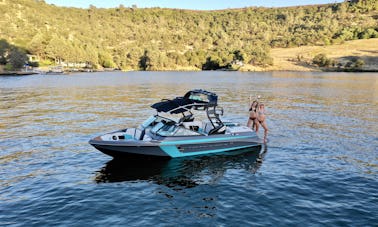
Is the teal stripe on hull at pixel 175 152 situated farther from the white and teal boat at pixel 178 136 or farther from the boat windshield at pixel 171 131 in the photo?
the boat windshield at pixel 171 131

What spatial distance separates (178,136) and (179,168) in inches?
81.6

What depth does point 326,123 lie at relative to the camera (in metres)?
33.1

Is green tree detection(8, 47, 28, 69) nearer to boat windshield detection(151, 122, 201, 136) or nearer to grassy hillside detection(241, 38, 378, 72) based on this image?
grassy hillside detection(241, 38, 378, 72)

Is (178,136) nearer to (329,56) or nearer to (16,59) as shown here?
(16,59)

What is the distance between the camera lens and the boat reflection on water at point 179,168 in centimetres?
1802

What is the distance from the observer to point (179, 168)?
64.3ft

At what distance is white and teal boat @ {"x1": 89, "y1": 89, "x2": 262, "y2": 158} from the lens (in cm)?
1953

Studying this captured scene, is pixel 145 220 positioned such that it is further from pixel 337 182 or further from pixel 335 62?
pixel 335 62

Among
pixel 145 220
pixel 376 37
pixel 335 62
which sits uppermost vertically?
pixel 376 37

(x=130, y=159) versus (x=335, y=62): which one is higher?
(x=335, y=62)

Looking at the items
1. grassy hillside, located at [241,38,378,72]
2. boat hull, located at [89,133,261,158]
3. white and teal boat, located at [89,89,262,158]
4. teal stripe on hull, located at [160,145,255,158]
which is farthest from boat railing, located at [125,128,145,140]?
grassy hillside, located at [241,38,378,72]

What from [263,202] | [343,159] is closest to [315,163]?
[343,159]

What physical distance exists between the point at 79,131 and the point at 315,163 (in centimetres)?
1985

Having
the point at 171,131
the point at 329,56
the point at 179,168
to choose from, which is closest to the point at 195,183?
the point at 179,168
